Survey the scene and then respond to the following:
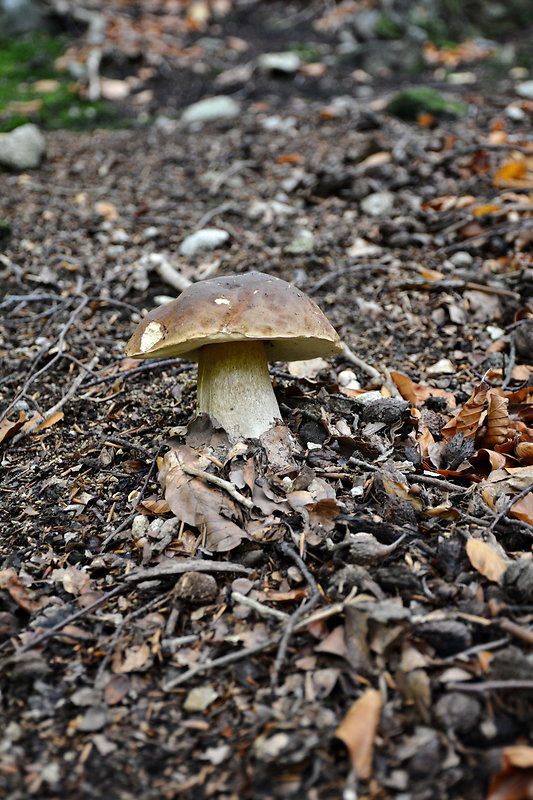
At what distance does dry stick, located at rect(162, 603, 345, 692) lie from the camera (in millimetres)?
1605

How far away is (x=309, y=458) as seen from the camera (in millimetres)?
2361

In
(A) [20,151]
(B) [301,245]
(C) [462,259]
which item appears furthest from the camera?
(A) [20,151]

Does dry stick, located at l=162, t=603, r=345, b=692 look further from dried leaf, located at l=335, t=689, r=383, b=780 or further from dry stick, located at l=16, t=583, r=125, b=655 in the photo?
dry stick, located at l=16, t=583, r=125, b=655

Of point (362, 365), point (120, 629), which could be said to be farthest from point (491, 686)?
point (362, 365)

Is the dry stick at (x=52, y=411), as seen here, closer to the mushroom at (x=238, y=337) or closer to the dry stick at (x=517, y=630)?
the mushroom at (x=238, y=337)

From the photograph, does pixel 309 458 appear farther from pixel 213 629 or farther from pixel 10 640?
pixel 10 640

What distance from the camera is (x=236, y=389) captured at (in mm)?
2346

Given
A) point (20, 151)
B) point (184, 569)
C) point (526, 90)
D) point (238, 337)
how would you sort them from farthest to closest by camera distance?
point (526, 90) < point (20, 151) < point (238, 337) < point (184, 569)

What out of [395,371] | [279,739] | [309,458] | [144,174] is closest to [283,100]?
[144,174]

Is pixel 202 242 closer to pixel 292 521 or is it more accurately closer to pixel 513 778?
pixel 292 521

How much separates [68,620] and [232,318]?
1.06 m

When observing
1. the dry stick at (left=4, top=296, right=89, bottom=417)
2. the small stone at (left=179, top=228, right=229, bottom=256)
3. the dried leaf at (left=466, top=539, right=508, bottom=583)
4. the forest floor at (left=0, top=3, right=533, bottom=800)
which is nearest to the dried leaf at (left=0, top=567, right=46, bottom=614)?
the forest floor at (left=0, top=3, right=533, bottom=800)

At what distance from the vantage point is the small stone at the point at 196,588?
1.80 metres

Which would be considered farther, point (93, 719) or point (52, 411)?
point (52, 411)
